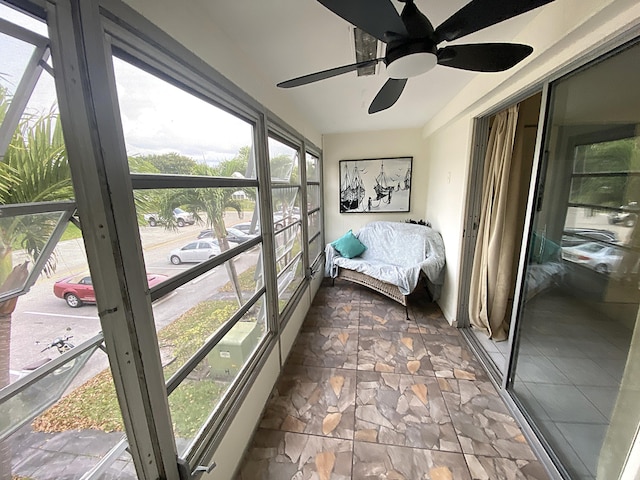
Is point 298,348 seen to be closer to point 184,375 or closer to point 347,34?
point 184,375

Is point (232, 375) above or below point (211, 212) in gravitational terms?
below

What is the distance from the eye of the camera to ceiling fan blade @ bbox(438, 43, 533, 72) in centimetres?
102

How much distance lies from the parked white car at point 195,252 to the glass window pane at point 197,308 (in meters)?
0.04

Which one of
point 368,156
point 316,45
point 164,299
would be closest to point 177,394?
point 164,299

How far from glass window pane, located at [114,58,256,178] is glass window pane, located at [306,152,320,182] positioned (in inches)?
80.1

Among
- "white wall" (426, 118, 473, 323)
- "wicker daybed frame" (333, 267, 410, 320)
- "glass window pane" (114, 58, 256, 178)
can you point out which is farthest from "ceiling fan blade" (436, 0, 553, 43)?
"wicker daybed frame" (333, 267, 410, 320)

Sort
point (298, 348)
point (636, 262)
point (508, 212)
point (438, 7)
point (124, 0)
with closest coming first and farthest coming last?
1. point (124, 0)
2. point (636, 262)
3. point (438, 7)
4. point (508, 212)
5. point (298, 348)

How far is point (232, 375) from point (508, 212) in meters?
2.54

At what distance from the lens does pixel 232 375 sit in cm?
153

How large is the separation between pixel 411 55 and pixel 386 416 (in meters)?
2.02

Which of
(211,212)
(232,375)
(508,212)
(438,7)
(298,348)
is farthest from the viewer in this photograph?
(298,348)

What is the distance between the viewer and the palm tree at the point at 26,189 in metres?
0.55

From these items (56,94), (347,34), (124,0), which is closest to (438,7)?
(347,34)

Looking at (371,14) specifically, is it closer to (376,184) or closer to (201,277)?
(201,277)
